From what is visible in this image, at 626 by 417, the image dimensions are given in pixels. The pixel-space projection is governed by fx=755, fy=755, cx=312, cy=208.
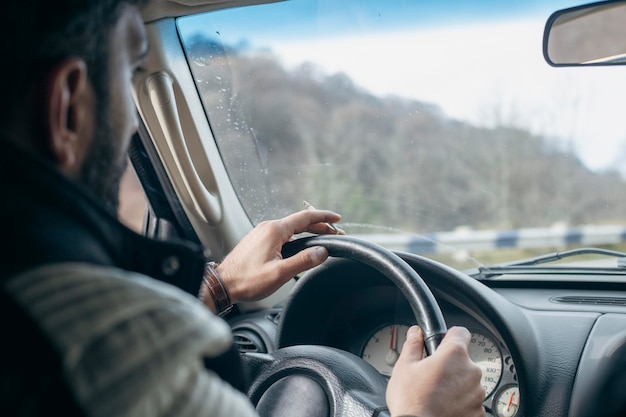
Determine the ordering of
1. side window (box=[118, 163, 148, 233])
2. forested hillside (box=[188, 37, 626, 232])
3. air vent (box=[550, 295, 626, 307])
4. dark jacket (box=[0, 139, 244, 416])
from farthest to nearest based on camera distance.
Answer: forested hillside (box=[188, 37, 626, 232])
side window (box=[118, 163, 148, 233])
air vent (box=[550, 295, 626, 307])
dark jacket (box=[0, 139, 244, 416])

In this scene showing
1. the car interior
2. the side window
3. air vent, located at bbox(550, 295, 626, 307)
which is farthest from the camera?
the side window

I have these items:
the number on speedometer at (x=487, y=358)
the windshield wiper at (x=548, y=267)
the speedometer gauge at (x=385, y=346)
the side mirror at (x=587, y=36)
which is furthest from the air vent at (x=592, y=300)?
the side mirror at (x=587, y=36)

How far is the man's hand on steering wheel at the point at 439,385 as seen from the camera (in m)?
1.54

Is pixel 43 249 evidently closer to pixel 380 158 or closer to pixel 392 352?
pixel 392 352

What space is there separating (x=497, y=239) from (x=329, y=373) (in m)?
1.90

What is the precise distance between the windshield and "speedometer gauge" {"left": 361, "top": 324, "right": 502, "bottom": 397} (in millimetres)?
406

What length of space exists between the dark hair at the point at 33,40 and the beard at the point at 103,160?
113 millimetres

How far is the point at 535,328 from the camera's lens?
95.9 inches

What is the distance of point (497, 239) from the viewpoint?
378 centimetres

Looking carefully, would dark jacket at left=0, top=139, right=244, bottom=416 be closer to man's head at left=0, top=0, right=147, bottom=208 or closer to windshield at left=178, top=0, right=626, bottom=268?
man's head at left=0, top=0, right=147, bottom=208

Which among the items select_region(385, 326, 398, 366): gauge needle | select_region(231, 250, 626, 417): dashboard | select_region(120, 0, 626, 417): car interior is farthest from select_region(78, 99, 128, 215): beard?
select_region(385, 326, 398, 366): gauge needle

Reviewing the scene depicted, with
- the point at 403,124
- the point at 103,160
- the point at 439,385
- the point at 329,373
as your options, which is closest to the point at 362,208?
the point at 403,124

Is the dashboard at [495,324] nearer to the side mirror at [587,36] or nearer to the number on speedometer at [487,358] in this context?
the number on speedometer at [487,358]

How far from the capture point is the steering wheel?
6.43ft
